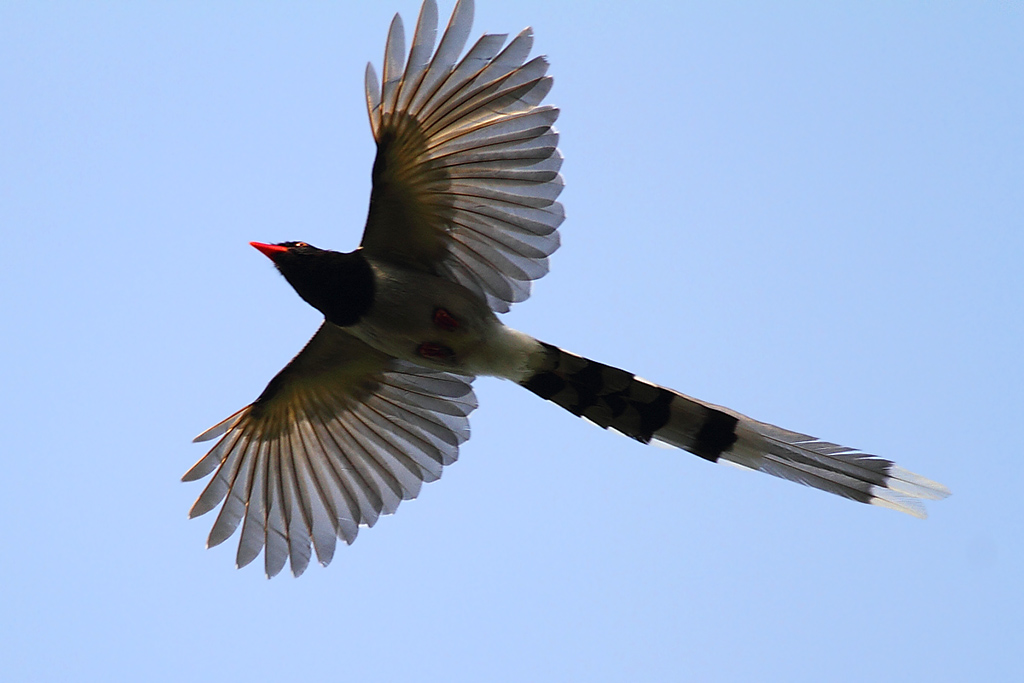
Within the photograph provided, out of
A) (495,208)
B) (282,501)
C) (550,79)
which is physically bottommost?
(282,501)

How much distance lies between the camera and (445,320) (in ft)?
18.8

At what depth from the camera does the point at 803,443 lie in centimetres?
535

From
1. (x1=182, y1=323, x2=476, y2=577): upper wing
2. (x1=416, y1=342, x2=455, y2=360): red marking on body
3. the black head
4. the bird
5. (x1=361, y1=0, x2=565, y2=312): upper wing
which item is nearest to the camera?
(x1=361, y1=0, x2=565, y2=312): upper wing

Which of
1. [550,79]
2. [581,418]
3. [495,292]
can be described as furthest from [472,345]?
[550,79]

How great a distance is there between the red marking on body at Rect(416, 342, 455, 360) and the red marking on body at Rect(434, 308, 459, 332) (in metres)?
0.15

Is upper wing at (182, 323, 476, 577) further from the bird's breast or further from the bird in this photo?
the bird's breast

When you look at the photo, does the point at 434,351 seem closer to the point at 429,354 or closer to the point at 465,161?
the point at 429,354

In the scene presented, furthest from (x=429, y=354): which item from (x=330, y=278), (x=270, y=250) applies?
(x=270, y=250)

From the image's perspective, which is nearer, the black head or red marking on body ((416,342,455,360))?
the black head

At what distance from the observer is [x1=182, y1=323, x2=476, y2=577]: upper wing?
6.28 metres

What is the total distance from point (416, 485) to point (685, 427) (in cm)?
171

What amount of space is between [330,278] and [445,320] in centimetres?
66

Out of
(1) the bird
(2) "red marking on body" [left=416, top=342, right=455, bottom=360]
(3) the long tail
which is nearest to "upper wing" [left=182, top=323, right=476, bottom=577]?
(1) the bird

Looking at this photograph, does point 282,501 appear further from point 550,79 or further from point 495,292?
point 550,79
